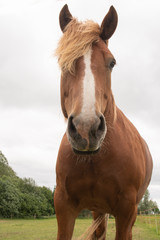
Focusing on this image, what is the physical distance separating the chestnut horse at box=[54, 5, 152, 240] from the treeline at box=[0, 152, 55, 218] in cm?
4680

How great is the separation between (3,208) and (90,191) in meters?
48.1

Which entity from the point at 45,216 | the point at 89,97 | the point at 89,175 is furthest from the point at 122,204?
the point at 45,216

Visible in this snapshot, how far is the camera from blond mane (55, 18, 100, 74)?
2.72 meters

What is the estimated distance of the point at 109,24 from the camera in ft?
10.2

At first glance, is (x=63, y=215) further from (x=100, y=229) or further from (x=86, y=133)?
(x=100, y=229)

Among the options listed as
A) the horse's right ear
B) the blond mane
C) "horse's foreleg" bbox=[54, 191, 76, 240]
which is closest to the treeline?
"horse's foreleg" bbox=[54, 191, 76, 240]

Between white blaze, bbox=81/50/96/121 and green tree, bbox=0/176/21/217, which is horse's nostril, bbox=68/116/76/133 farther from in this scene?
green tree, bbox=0/176/21/217

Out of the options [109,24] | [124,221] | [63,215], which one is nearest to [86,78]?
[109,24]

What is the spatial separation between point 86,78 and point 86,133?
64 cm

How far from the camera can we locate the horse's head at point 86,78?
221 cm

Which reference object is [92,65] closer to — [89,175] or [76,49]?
[76,49]

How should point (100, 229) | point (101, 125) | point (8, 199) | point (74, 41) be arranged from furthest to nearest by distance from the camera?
point (8, 199) → point (100, 229) → point (74, 41) → point (101, 125)

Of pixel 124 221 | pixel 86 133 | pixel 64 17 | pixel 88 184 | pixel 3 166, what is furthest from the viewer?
pixel 3 166

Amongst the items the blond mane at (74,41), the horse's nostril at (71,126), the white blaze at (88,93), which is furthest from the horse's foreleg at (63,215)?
the blond mane at (74,41)
